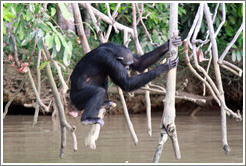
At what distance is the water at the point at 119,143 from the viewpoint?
20.9 ft

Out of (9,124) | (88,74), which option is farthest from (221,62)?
(9,124)

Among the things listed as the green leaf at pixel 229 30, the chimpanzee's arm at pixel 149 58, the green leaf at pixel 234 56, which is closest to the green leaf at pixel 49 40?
the chimpanzee's arm at pixel 149 58

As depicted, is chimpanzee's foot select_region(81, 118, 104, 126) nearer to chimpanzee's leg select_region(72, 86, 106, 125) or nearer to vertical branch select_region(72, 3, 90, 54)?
chimpanzee's leg select_region(72, 86, 106, 125)

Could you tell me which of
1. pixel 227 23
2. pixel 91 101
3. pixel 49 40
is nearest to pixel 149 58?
pixel 91 101

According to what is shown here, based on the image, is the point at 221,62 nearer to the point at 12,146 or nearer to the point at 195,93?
the point at 12,146

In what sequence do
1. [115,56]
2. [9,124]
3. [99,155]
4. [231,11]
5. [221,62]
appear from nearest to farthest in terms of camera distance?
[221,62]
[115,56]
[99,155]
[9,124]
[231,11]

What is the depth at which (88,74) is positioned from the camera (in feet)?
17.8

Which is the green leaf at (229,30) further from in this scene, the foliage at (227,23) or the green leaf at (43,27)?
the green leaf at (43,27)

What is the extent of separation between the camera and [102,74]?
18.1 ft

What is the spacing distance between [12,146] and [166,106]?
3988mm

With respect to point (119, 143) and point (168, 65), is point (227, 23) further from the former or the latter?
point (168, 65)

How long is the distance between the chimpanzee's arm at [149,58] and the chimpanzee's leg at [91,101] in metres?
0.53

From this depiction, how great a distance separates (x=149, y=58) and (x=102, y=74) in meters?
0.58

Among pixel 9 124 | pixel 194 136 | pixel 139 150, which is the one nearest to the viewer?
pixel 139 150
